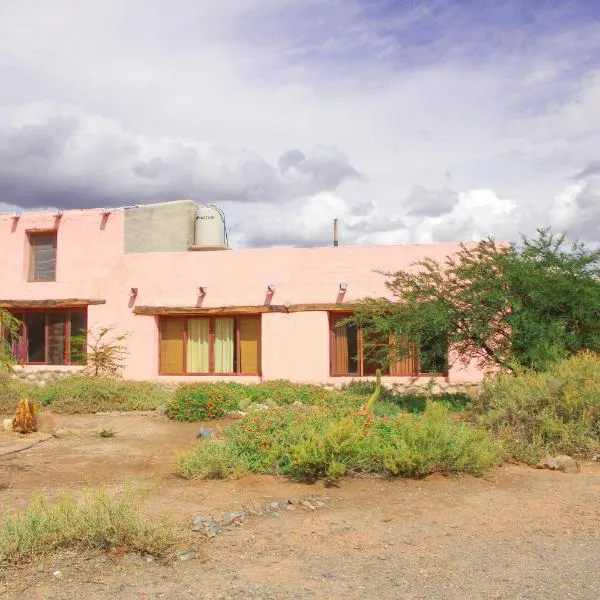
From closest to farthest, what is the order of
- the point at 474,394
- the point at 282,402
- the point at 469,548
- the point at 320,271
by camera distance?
the point at 469,548 → the point at 474,394 → the point at 282,402 → the point at 320,271

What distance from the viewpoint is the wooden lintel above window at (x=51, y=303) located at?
1800 cm

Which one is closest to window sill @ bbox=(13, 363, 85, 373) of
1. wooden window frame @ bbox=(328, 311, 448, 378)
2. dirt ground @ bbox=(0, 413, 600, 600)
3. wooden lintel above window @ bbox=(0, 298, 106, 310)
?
wooden lintel above window @ bbox=(0, 298, 106, 310)

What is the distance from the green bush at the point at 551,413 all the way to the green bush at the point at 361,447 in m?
0.83

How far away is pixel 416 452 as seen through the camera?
317 inches

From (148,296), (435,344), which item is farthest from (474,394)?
(148,296)

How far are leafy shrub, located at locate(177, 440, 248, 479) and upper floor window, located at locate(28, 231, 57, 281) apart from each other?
38.8 feet

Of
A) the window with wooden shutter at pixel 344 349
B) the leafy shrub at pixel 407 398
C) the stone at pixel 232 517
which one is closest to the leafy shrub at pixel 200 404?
the leafy shrub at pixel 407 398

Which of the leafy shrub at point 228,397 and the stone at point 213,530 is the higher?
the leafy shrub at point 228,397

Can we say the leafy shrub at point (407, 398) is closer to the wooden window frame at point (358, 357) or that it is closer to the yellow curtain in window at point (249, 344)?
the wooden window frame at point (358, 357)

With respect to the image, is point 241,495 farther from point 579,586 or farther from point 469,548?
point 579,586

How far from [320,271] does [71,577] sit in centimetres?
1208

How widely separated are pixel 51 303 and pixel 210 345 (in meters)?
4.42

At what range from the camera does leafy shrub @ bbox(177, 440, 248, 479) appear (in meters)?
8.23

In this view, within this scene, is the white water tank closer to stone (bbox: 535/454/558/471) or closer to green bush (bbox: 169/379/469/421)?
green bush (bbox: 169/379/469/421)
